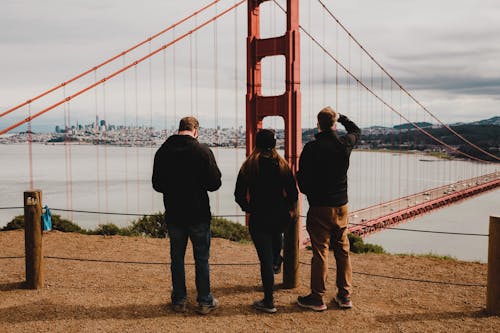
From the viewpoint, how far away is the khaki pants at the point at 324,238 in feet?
14.2

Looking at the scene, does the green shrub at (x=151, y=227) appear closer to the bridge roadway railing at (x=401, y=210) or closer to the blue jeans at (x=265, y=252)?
the blue jeans at (x=265, y=252)

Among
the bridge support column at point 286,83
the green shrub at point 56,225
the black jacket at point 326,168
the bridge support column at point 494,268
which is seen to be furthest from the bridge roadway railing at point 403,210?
the black jacket at point 326,168

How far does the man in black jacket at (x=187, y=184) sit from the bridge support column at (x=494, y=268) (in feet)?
9.07

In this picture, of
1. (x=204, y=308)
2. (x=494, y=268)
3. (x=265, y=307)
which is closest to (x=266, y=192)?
(x=265, y=307)

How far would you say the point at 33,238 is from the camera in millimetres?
5234

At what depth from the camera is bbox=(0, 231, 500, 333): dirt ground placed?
4258 mm

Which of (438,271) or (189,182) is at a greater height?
(189,182)

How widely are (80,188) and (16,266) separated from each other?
86.8m

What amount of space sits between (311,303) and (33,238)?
3.22m

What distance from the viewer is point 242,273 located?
6.11 metres

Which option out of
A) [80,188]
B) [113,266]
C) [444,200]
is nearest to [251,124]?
[113,266]

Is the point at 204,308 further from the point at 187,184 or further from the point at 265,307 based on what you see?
the point at 187,184

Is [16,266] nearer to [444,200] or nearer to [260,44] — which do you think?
[260,44]

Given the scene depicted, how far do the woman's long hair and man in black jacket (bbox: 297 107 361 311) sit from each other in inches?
7.9
